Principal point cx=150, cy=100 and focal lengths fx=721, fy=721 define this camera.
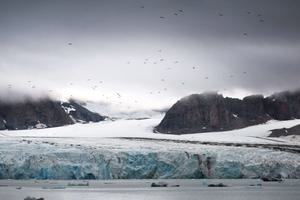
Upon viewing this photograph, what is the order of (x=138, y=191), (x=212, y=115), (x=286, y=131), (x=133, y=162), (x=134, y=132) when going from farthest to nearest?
1. (x=212, y=115)
2. (x=286, y=131)
3. (x=134, y=132)
4. (x=133, y=162)
5. (x=138, y=191)

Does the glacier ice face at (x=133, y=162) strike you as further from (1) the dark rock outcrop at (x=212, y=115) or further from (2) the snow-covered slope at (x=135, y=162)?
(1) the dark rock outcrop at (x=212, y=115)

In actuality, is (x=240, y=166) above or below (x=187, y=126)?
below

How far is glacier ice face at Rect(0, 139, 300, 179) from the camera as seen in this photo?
7662 centimetres

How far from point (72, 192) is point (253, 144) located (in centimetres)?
5599

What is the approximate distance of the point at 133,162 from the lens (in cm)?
8012

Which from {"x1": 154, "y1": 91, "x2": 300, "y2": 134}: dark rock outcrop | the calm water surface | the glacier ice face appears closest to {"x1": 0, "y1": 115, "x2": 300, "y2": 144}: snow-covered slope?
{"x1": 154, "y1": 91, "x2": 300, "y2": 134}: dark rock outcrop

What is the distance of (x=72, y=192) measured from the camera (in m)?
63.6

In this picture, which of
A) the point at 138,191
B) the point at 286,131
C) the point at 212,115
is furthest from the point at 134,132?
the point at 138,191

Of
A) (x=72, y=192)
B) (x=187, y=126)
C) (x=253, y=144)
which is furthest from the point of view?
(x=187, y=126)

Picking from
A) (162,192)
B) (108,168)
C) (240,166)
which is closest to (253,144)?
(240,166)

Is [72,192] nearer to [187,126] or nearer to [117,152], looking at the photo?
[117,152]

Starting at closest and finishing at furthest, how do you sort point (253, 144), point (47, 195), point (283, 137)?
point (47, 195), point (253, 144), point (283, 137)

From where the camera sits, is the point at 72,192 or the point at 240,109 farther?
the point at 240,109

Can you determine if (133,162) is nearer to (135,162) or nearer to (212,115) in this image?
(135,162)
